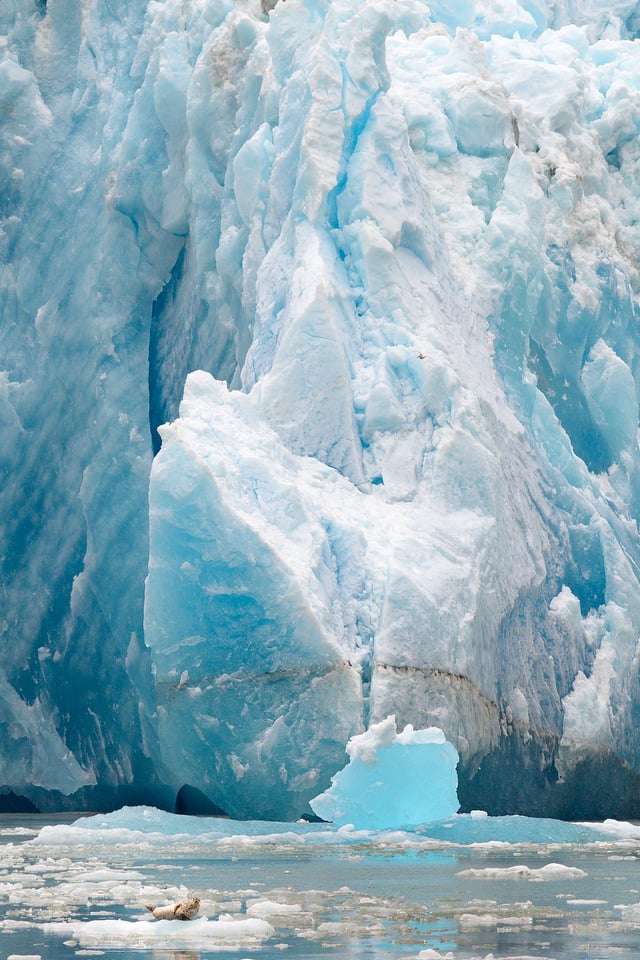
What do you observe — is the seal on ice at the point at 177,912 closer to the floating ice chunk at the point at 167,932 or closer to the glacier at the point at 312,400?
the floating ice chunk at the point at 167,932

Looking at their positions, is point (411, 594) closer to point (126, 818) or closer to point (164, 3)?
point (126, 818)

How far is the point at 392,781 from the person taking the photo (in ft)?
30.3

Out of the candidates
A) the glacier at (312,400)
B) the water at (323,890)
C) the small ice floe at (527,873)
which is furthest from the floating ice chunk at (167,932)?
the glacier at (312,400)

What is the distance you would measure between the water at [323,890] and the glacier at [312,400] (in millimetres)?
804

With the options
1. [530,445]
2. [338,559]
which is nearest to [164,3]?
[530,445]

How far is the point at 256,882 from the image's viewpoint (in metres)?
6.65

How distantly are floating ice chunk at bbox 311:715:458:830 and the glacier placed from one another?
1.53ft

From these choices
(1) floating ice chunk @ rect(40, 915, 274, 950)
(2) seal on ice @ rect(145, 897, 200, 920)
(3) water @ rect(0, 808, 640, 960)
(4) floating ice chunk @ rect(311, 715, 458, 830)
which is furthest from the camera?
(4) floating ice chunk @ rect(311, 715, 458, 830)

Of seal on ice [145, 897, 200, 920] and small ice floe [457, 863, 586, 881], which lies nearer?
seal on ice [145, 897, 200, 920]

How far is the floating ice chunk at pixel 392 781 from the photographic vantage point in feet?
29.9

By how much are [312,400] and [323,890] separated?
5.31m

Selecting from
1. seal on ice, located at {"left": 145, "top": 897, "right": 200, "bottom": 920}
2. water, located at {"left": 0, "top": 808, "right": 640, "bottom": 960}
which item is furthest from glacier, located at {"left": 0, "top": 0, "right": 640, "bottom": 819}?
seal on ice, located at {"left": 145, "top": 897, "right": 200, "bottom": 920}

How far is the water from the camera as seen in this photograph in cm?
477

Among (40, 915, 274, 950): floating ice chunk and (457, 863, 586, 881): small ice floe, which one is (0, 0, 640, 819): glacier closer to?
(457, 863, 586, 881): small ice floe
